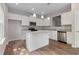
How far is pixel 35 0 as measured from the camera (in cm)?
109

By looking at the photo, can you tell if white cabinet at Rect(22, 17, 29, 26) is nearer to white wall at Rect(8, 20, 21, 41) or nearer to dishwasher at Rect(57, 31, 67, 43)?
white wall at Rect(8, 20, 21, 41)

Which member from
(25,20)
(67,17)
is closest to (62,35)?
(67,17)

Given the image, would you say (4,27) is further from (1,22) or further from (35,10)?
(35,10)

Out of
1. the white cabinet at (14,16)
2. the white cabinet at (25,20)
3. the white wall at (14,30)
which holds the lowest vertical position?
the white wall at (14,30)

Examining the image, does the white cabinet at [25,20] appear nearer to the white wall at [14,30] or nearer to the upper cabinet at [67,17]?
the white wall at [14,30]

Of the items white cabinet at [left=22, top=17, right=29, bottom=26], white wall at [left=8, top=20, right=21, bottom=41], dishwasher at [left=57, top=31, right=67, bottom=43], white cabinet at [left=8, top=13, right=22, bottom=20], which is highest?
white cabinet at [left=8, top=13, right=22, bottom=20]

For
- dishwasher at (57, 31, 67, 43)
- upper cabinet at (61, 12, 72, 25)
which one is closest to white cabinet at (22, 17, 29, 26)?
upper cabinet at (61, 12, 72, 25)

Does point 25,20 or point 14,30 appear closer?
point 14,30

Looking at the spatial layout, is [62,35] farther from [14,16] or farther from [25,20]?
[14,16]

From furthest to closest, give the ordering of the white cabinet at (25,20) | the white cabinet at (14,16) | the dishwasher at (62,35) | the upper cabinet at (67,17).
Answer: the dishwasher at (62,35) → the upper cabinet at (67,17) → the white cabinet at (25,20) → the white cabinet at (14,16)

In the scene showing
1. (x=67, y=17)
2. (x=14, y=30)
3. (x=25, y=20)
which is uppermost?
(x=67, y=17)

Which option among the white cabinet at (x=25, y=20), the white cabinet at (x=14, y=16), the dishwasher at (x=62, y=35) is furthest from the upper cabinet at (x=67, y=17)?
the white cabinet at (x=14, y=16)

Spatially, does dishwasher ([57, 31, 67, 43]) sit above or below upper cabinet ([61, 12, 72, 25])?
below
